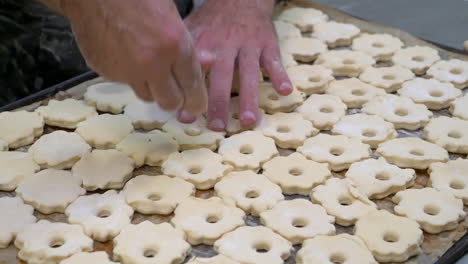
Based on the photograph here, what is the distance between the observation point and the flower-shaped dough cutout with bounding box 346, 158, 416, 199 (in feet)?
4.09

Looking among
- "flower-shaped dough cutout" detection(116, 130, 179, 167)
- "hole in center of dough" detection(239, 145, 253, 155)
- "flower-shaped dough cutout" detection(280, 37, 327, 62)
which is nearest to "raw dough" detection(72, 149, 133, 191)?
"flower-shaped dough cutout" detection(116, 130, 179, 167)

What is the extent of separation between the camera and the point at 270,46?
1563 millimetres

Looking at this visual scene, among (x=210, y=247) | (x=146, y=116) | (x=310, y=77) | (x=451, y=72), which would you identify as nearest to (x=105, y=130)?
(x=146, y=116)

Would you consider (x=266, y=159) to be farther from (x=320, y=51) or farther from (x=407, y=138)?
(x=320, y=51)

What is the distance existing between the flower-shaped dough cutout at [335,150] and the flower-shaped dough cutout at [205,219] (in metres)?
0.23

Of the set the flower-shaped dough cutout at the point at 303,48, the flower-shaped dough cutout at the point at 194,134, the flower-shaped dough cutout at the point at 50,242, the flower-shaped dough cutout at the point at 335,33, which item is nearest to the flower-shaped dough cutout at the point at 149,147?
the flower-shaped dough cutout at the point at 194,134

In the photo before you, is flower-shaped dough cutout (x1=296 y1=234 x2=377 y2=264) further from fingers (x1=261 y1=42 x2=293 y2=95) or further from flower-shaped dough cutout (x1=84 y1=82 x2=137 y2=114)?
flower-shaped dough cutout (x1=84 y1=82 x2=137 y2=114)

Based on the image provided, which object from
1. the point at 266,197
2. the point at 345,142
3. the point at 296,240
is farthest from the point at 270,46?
the point at 296,240

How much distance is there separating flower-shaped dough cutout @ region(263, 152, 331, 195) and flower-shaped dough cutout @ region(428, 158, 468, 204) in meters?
0.20

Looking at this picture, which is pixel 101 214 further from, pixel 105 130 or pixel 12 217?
pixel 105 130

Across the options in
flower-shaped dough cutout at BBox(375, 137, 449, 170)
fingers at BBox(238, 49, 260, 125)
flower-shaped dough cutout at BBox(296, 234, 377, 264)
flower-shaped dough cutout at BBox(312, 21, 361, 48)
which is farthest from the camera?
flower-shaped dough cutout at BBox(312, 21, 361, 48)

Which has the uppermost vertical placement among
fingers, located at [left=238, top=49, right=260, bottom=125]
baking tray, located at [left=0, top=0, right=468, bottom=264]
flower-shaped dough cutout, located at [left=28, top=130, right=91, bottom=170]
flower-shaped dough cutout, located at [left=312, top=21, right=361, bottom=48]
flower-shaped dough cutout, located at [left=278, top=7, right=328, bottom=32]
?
fingers, located at [left=238, top=49, right=260, bottom=125]

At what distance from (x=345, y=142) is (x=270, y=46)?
1.03 feet

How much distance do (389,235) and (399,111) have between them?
0.44 metres
